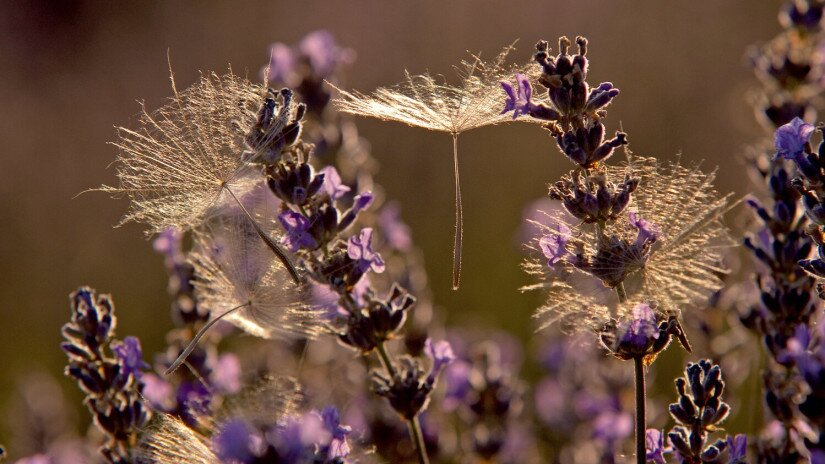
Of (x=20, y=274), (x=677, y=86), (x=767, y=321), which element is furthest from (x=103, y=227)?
(x=767, y=321)

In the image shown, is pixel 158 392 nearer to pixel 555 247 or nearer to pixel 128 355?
pixel 128 355

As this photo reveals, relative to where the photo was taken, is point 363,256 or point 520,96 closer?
point 520,96

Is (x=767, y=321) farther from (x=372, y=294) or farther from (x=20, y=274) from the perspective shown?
(x=20, y=274)

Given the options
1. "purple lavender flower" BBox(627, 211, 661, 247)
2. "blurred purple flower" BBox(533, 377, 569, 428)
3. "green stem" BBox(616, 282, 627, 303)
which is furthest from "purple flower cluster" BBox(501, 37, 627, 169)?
"blurred purple flower" BBox(533, 377, 569, 428)

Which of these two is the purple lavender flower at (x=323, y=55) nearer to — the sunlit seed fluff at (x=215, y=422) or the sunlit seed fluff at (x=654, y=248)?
the sunlit seed fluff at (x=654, y=248)

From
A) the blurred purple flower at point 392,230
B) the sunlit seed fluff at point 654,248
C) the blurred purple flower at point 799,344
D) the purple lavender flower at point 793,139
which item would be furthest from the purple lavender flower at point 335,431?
the blurred purple flower at point 392,230

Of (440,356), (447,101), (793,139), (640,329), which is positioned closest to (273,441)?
(640,329)

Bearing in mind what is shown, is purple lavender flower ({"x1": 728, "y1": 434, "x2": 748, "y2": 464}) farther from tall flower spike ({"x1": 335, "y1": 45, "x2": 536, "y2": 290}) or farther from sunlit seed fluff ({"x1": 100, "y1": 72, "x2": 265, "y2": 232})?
sunlit seed fluff ({"x1": 100, "y1": 72, "x2": 265, "y2": 232})
